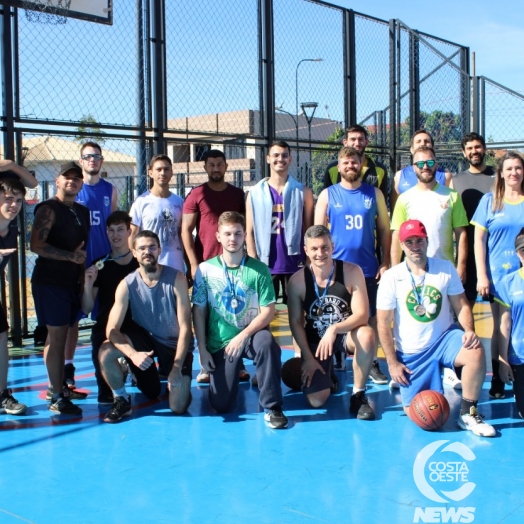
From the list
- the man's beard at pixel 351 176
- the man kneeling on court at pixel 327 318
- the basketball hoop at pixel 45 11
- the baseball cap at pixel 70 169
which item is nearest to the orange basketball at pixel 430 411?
the man kneeling on court at pixel 327 318

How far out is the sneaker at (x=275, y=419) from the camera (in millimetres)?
4676

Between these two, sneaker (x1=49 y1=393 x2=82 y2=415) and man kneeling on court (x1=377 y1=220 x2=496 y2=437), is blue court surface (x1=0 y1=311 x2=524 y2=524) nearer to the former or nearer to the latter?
sneaker (x1=49 y1=393 x2=82 y2=415)

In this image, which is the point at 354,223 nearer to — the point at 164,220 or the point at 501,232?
the point at 501,232

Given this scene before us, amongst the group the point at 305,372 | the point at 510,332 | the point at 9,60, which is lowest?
the point at 305,372

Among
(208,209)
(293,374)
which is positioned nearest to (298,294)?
(293,374)

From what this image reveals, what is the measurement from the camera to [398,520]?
325 centimetres

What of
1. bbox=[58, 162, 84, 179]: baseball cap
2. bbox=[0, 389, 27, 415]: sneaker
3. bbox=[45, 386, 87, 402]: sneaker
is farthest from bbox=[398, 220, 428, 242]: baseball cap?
bbox=[0, 389, 27, 415]: sneaker

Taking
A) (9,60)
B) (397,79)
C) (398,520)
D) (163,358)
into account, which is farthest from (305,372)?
(397,79)

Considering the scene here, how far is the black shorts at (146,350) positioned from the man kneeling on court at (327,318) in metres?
0.88

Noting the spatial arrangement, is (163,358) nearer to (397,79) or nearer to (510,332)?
(510,332)

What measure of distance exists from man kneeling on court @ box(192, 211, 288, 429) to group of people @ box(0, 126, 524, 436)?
0.03 feet

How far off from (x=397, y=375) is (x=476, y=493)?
127 centimetres

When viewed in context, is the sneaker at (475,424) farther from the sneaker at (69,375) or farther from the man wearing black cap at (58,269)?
the sneaker at (69,375)
